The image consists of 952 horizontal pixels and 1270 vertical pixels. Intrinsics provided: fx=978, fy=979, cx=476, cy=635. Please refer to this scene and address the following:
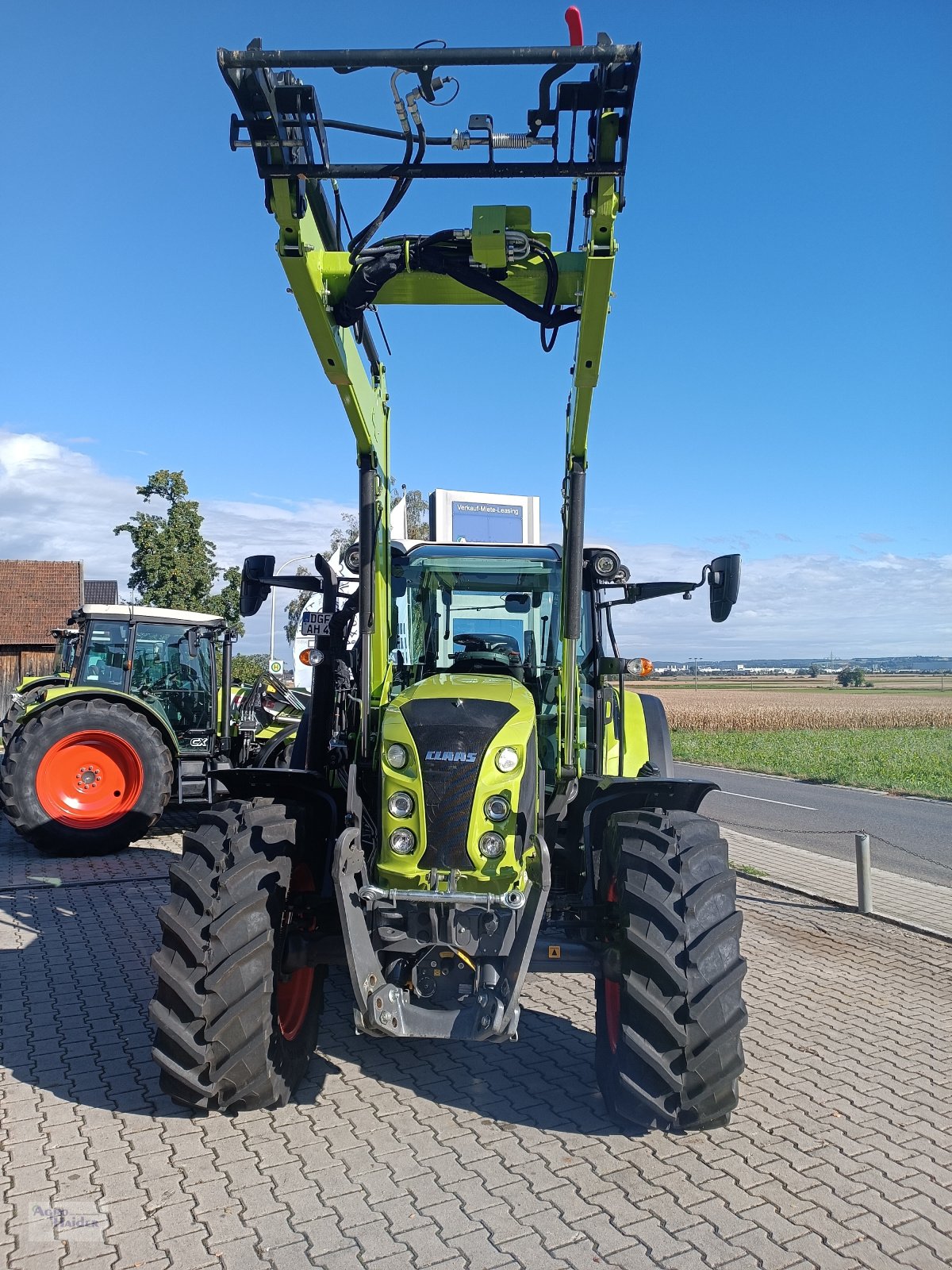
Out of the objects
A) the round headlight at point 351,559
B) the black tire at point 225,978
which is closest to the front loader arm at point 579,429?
the round headlight at point 351,559

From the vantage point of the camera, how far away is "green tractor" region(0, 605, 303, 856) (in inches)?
382

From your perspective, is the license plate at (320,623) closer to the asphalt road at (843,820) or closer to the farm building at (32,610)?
the asphalt road at (843,820)

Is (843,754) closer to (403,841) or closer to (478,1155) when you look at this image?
(478,1155)

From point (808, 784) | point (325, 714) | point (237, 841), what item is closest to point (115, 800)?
point (325, 714)

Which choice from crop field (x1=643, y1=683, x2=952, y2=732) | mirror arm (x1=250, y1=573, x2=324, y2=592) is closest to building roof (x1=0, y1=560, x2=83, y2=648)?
crop field (x1=643, y1=683, x2=952, y2=732)

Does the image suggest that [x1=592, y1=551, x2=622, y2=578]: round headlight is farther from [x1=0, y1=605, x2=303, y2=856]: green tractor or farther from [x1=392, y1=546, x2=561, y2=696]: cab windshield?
[x1=0, y1=605, x2=303, y2=856]: green tractor

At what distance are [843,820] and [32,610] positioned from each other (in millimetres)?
28698

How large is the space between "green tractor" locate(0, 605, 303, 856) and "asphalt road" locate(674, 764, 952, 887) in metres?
6.85

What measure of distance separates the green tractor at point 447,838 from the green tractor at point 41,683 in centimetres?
714

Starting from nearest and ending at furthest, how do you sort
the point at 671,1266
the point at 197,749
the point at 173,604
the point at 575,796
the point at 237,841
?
the point at 671,1266
the point at 237,841
the point at 575,796
the point at 197,749
the point at 173,604

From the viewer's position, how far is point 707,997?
3.84 metres

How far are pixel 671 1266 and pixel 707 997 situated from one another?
3.11 ft

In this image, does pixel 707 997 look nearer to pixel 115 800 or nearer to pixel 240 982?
pixel 240 982

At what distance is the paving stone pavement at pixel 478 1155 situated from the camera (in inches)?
130
